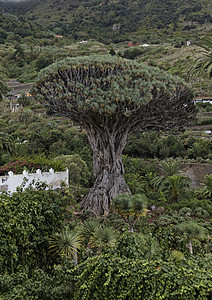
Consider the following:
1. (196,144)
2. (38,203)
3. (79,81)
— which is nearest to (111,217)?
(38,203)

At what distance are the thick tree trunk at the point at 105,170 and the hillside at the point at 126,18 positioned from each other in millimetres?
85169

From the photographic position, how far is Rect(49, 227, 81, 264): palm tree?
8.07m

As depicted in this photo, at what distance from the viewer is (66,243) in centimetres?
815

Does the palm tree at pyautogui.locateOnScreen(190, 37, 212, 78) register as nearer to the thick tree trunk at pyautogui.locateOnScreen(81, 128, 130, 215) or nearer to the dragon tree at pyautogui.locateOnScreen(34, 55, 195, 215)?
the dragon tree at pyautogui.locateOnScreen(34, 55, 195, 215)

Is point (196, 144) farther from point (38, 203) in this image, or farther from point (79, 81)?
point (38, 203)

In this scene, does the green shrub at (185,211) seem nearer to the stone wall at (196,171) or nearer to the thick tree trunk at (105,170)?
the thick tree trunk at (105,170)

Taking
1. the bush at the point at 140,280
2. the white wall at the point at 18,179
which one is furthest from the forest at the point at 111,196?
the white wall at the point at 18,179

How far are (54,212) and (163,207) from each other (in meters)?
8.97

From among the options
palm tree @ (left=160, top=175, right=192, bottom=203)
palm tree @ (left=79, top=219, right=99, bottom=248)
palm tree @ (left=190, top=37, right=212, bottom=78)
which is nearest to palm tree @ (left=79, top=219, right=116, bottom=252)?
palm tree @ (left=79, top=219, right=99, bottom=248)

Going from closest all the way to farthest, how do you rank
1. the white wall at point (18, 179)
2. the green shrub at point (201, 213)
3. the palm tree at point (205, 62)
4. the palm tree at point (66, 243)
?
the palm tree at point (66, 243), the palm tree at point (205, 62), the white wall at point (18, 179), the green shrub at point (201, 213)

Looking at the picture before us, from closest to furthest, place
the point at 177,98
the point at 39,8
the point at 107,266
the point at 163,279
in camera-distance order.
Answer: the point at 163,279, the point at 107,266, the point at 177,98, the point at 39,8

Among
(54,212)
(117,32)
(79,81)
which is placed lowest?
(54,212)

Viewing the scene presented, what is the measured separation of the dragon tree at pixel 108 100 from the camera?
1386 centimetres

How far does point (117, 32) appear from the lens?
11250 cm
